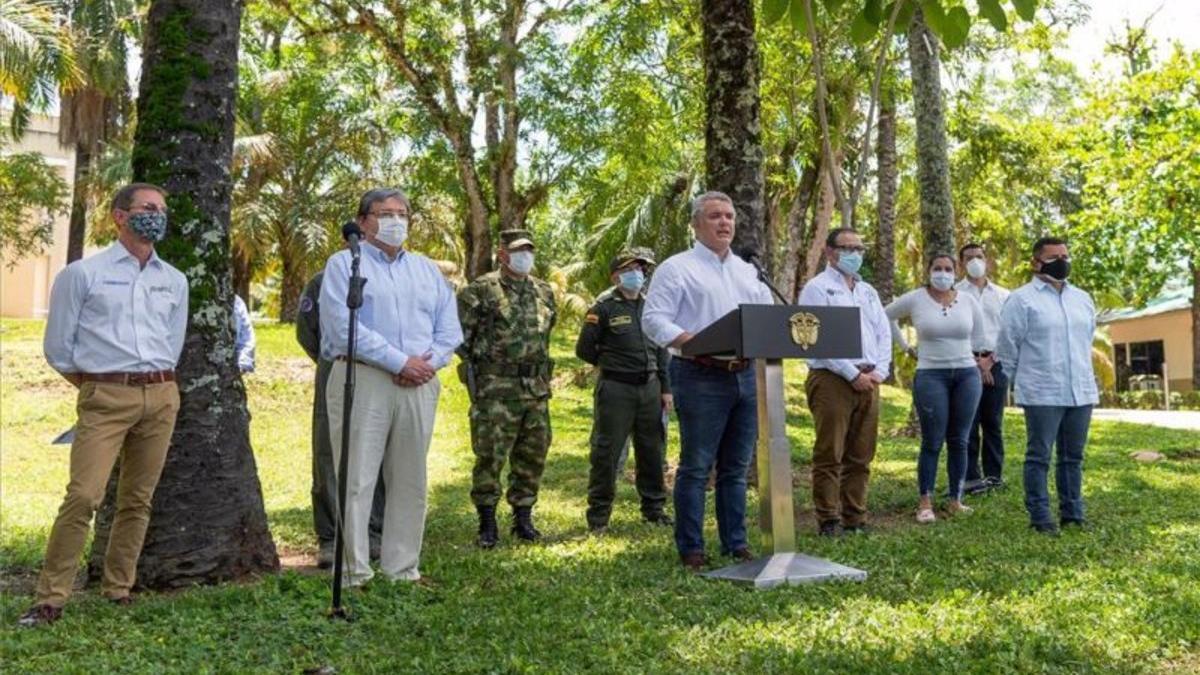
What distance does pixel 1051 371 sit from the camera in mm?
7867

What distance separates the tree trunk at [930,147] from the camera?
13.4 m

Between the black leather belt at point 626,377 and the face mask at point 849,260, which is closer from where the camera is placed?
the face mask at point 849,260

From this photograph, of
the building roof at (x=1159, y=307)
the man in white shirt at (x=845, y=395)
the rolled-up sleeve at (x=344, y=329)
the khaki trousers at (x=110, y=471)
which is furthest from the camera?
the building roof at (x=1159, y=307)

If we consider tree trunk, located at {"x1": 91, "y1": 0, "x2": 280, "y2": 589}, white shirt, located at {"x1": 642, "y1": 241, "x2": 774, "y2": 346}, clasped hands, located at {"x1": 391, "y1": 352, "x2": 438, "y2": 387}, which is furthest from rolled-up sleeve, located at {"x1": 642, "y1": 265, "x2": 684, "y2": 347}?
tree trunk, located at {"x1": 91, "y1": 0, "x2": 280, "y2": 589}

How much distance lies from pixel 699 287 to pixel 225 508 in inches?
117

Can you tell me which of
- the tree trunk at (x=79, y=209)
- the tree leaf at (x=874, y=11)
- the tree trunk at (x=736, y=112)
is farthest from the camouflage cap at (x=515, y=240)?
the tree trunk at (x=79, y=209)

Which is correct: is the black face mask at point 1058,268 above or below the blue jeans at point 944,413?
above

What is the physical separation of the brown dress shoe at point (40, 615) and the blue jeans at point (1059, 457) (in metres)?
6.07

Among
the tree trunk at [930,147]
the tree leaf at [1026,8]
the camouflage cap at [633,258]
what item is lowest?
the camouflage cap at [633,258]

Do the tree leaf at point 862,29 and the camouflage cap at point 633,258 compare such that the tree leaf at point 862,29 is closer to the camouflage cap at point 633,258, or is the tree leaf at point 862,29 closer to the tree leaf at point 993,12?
the tree leaf at point 993,12

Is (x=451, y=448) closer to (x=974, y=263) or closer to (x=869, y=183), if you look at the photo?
(x=974, y=263)

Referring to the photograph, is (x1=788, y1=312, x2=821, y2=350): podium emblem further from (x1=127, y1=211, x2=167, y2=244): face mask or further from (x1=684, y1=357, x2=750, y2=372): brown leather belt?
(x1=127, y1=211, x2=167, y2=244): face mask

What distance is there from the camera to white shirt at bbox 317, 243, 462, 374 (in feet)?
19.1

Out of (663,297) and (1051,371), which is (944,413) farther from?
(663,297)
